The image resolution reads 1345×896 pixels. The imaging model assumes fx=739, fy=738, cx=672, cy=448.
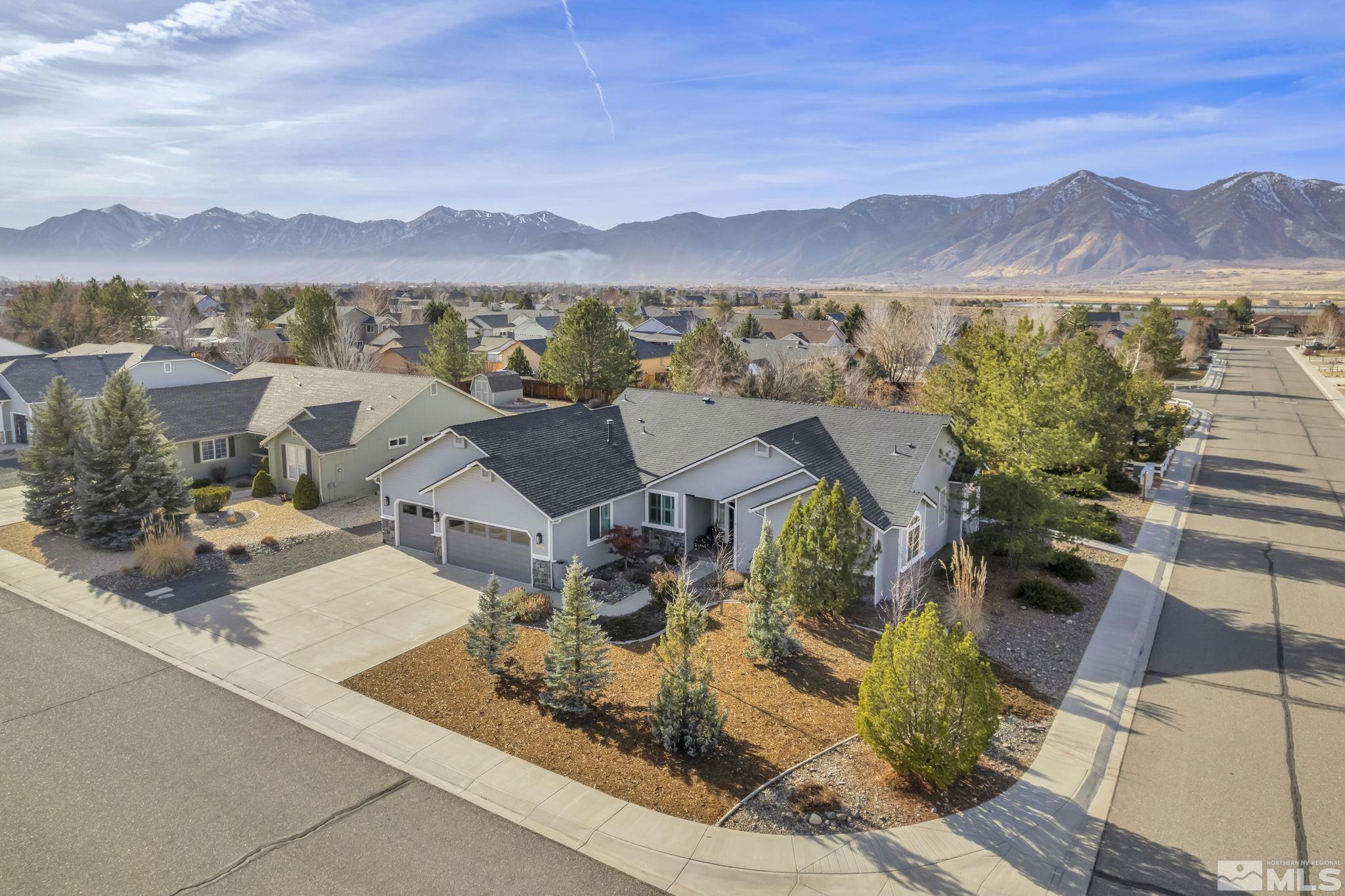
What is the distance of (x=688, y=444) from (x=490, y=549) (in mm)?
7553

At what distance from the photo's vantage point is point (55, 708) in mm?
14883

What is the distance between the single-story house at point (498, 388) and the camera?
2159 inches

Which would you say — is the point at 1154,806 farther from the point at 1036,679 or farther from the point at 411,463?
the point at 411,463

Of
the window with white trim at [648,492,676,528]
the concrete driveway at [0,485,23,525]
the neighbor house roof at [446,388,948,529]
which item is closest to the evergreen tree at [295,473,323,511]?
the concrete driveway at [0,485,23,525]

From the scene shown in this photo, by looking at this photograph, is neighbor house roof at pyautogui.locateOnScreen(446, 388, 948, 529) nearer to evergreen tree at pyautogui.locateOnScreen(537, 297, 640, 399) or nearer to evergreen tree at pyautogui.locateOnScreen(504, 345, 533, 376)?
evergreen tree at pyautogui.locateOnScreen(537, 297, 640, 399)

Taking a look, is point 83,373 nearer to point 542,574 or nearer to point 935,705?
point 542,574

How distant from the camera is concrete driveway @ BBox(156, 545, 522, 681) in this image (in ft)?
56.9

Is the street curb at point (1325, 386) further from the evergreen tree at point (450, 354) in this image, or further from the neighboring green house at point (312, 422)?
the evergreen tree at point (450, 354)

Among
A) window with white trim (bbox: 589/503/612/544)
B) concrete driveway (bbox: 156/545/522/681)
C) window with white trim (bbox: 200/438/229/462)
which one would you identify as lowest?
concrete driveway (bbox: 156/545/522/681)

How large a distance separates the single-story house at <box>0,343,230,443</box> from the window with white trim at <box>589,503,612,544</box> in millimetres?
28368

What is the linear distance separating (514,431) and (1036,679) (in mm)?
16740

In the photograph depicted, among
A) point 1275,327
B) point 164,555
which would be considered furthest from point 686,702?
point 1275,327

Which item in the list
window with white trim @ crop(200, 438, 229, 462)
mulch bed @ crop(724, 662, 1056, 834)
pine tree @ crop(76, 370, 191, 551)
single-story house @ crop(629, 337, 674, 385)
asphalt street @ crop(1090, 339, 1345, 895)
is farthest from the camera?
single-story house @ crop(629, 337, 674, 385)

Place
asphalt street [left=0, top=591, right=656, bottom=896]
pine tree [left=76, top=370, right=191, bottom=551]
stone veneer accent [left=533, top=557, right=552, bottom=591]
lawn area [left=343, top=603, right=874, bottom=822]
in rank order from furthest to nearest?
pine tree [left=76, top=370, right=191, bottom=551]
stone veneer accent [left=533, top=557, right=552, bottom=591]
lawn area [left=343, top=603, right=874, bottom=822]
asphalt street [left=0, top=591, right=656, bottom=896]
